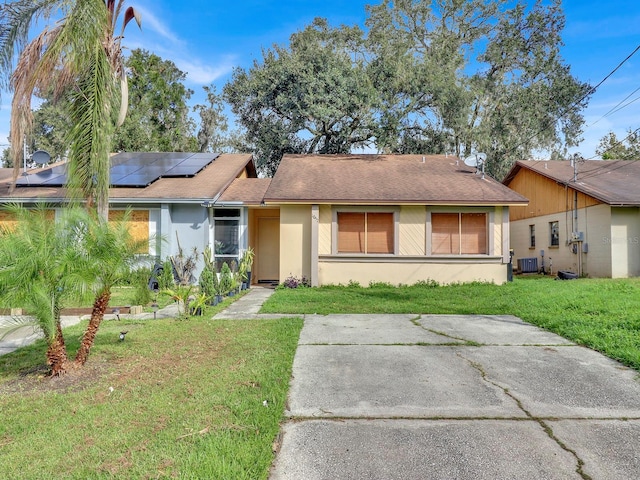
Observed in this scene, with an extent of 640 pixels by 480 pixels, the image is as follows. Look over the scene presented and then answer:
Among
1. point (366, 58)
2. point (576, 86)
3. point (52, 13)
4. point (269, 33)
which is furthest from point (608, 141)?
point (52, 13)

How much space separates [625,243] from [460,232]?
629 cm

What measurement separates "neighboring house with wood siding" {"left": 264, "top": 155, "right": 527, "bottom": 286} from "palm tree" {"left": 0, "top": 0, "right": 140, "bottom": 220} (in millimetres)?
4688

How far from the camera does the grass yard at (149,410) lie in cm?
242

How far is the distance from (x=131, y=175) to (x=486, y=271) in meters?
11.5

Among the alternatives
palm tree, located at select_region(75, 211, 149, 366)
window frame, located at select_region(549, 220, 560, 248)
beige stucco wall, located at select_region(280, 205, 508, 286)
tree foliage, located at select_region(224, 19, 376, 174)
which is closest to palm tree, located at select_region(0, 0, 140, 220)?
→ palm tree, located at select_region(75, 211, 149, 366)

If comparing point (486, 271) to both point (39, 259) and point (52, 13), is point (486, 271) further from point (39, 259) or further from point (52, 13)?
point (52, 13)

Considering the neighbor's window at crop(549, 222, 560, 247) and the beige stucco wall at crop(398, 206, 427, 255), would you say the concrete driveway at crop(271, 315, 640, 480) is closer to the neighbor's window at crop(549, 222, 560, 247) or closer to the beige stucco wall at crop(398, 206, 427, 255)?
the beige stucco wall at crop(398, 206, 427, 255)

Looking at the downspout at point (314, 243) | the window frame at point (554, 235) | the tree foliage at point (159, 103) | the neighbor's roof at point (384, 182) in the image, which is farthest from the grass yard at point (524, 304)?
the tree foliage at point (159, 103)

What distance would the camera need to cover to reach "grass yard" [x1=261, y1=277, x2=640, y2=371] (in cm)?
555

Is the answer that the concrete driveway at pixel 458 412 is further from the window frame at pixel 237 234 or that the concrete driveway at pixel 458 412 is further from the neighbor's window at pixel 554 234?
the neighbor's window at pixel 554 234

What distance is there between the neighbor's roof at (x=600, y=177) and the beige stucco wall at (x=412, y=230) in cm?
652

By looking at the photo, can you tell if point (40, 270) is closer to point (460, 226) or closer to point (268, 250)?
point (268, 250)

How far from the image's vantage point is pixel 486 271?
451 inches

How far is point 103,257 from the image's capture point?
3.94 m
